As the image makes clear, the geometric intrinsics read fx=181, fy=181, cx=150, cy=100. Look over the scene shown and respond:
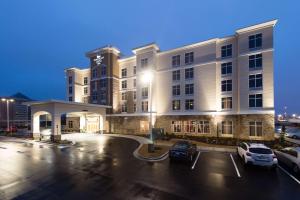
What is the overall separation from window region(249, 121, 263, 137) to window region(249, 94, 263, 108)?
2635 millimetres

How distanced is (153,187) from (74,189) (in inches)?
169

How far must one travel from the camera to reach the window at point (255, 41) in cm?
2838

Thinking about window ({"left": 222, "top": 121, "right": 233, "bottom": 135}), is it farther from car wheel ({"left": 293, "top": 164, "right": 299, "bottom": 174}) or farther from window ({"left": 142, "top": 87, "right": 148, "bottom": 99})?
car wheel ({"left": 293, "top": 164, "right": 299, "bottom": 174})

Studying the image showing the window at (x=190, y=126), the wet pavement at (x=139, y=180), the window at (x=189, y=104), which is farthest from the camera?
the window at (x=189, y=104)

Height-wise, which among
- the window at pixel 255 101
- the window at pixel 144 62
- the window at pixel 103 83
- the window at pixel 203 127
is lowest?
the window at pixel 203 127

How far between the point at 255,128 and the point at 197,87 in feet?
38.1

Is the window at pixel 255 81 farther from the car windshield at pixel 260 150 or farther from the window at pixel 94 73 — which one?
the window at pixel 94 73

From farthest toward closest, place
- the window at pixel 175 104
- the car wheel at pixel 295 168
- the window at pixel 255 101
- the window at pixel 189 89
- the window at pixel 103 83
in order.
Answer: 1. the window at pixel 103 83
2. the window at pixel 175 104
3. the window at pixel 189 89
4. the window at pixel 255 101
5. the car wheel at pixel 295 168

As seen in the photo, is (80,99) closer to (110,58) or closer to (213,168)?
(110,58)

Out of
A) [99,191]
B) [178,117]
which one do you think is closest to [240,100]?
[178,117]

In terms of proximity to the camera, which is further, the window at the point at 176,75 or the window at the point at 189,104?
the window at the point at 176,75

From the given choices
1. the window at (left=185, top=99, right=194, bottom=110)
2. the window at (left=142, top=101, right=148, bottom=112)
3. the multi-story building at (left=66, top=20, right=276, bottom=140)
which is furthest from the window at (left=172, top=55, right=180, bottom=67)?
the window at (left=142, top=101, right=148, bottom=112)

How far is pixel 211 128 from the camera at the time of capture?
104 feet

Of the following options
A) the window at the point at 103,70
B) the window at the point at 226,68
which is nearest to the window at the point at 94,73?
the window at the point at 103,70
